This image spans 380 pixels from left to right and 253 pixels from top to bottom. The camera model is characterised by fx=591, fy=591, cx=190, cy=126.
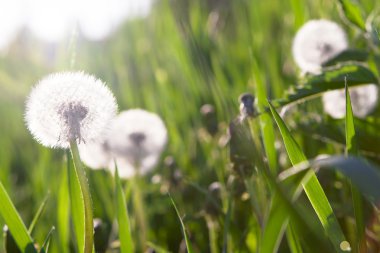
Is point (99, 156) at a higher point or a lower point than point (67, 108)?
lower

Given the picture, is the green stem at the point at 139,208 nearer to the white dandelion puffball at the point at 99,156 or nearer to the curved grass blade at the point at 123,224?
the white dandelion puffball at the point at 99,156

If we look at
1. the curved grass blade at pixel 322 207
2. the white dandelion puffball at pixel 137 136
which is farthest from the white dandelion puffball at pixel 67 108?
the white dandelion puffball at pixel 137 136

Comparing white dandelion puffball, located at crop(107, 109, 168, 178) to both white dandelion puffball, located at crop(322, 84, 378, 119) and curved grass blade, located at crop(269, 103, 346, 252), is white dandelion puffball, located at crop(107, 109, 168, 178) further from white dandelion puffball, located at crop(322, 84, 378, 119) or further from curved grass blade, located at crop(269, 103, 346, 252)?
curved grass blade, located at crop(269, 103, 346, 252)

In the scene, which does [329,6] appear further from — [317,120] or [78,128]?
[78,128]

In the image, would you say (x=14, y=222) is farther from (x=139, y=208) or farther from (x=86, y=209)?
(x=139, y=208)

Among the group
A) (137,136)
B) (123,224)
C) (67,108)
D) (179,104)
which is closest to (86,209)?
(123,224)

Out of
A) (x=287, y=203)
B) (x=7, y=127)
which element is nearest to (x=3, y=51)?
(x=7, y=127)

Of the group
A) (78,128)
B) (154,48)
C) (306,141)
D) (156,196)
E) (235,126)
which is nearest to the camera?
(78,128)
